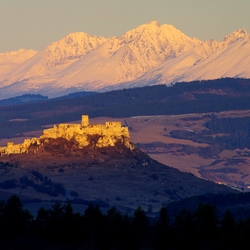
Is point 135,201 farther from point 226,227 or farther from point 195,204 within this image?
point 226,227

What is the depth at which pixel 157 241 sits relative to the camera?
11206 centimetres

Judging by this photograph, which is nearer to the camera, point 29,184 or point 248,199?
point 248,199

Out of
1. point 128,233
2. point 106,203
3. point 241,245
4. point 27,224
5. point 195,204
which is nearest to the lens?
point 241,245

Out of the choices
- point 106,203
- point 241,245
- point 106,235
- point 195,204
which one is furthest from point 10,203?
point 106,203

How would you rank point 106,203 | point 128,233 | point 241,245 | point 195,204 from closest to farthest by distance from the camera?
point 241,245
point 128,233
point 195,204
point 106,203

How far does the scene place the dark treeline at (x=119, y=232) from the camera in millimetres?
109500

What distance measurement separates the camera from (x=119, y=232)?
111875mm

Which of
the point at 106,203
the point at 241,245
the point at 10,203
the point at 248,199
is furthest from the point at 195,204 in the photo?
the point at 241,245

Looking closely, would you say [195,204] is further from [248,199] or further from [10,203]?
[10,203]

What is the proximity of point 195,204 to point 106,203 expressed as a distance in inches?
732

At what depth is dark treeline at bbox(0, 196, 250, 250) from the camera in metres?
110

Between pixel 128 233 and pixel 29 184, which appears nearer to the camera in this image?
pixel 128 233

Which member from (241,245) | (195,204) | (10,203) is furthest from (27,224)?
(195,204)

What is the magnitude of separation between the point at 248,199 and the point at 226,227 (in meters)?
58.4
